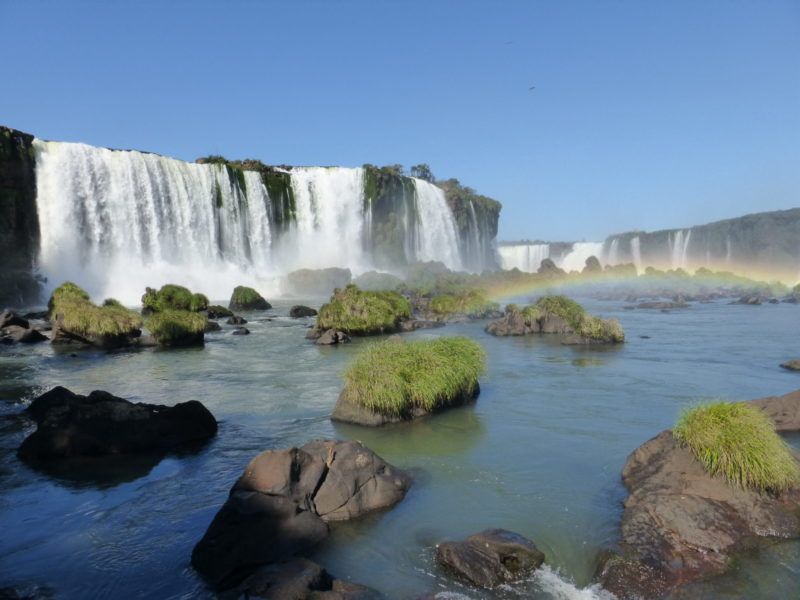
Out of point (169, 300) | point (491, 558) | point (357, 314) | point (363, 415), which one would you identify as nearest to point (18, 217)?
point (169, 300)

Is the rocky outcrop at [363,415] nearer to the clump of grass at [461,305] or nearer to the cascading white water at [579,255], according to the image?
the clump of grass at [461,305]

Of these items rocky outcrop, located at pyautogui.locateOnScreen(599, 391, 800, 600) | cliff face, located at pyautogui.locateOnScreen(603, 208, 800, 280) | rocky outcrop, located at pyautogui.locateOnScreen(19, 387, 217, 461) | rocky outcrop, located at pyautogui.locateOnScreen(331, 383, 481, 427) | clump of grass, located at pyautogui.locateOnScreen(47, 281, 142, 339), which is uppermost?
cliff face, located at pyautogui.locateOnScreen(603, 208, 800, 280)

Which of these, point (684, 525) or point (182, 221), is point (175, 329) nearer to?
point (684, 525)

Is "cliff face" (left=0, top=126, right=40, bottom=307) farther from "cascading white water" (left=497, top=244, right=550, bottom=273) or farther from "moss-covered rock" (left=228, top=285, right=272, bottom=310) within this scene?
"cascading white water" (left=497, top=244, right=550, bottom=273)

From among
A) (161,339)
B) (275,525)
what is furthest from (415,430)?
(161,339)

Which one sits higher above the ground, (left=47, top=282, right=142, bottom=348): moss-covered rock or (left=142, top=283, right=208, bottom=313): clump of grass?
(left=142, top=283, right=208, bottom=313): clump of grass

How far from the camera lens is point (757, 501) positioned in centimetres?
702

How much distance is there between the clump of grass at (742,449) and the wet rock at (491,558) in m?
2.89

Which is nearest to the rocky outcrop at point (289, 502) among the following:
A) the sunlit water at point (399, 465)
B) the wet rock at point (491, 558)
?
the sunlit water at point (399, 465)

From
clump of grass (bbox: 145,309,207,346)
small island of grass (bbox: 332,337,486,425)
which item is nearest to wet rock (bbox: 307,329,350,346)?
clump of grass (bbox: 145,309,207,346)

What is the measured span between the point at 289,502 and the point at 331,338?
17.0 m

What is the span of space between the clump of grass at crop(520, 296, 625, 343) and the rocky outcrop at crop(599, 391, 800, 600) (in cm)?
1644

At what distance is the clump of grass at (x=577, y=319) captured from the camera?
23.9m

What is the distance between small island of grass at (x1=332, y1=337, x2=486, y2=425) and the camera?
11.8 meters
